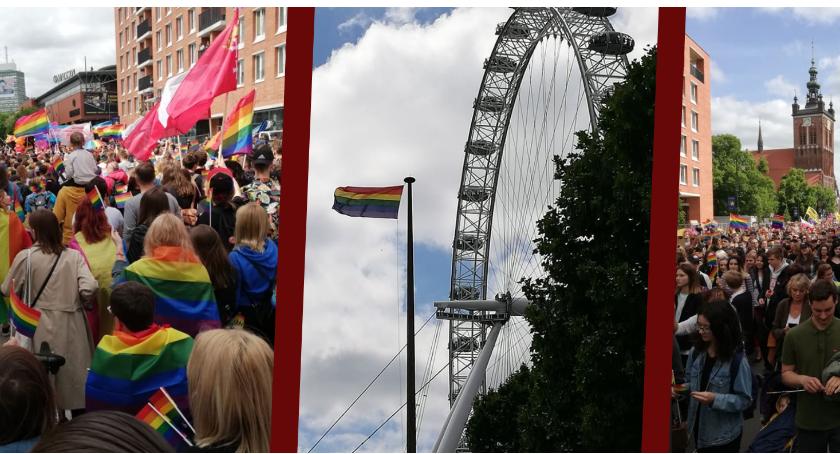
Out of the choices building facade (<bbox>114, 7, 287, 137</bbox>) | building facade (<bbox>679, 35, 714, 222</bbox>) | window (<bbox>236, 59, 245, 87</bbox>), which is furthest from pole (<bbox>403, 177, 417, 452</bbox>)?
building facade (<bbox>679, 35, 714, 222</bbox>)

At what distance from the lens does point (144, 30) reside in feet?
23.5

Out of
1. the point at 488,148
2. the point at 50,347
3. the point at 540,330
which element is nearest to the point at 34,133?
the point at 50,347

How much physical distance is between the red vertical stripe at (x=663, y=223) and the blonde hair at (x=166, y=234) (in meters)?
3.46

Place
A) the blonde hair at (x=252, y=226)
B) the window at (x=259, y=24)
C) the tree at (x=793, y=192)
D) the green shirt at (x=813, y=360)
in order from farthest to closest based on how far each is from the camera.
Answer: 1. the tree at (x=793, y=192)
2. the window at (x=259, y=24)
3. the blonde hair at (x=252, y=226)
4. the green shirt at (x=813, y=360)

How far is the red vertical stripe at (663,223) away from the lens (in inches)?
244

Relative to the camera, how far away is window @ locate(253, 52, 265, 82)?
276 inches

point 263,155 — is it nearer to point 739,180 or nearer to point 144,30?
point 144,30

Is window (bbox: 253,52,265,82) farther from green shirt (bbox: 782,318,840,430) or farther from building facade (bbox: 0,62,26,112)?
green shirt (bbox: 782,318,840,430)

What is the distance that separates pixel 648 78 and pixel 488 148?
4018mm

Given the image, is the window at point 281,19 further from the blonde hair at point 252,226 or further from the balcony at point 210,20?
the blonde hair at point 252,226

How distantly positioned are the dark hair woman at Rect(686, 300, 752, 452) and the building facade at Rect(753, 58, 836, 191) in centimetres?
159

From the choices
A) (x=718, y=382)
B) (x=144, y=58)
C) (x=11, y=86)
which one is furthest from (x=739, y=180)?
(x=11, y=86)

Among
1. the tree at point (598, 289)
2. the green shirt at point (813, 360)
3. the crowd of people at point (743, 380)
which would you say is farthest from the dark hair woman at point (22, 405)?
the tree at point (598, 289)
